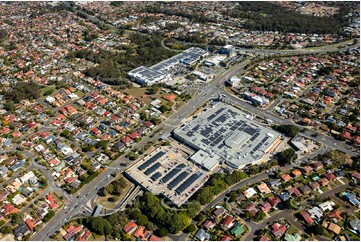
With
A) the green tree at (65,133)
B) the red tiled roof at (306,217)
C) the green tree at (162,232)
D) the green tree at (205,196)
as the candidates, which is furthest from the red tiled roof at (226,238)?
the green tree at (65,133)

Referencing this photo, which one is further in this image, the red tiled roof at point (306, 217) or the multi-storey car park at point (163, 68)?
the multi-storey car park at point (163, 68)

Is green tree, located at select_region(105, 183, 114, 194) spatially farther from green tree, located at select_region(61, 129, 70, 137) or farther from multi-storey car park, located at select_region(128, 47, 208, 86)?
multi-storey car park, located at select_region(128, 47, 208, 86)

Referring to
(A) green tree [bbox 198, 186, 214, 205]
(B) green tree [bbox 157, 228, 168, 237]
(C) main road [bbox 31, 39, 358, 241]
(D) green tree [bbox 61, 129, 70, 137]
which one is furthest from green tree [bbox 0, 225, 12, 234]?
(A) green tree [bbox 198, 186, 214, 205]

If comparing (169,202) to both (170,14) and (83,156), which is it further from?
(170,14)

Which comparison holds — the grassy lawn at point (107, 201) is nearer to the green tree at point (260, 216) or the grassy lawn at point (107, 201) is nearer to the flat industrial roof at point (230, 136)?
the flat industrial roof at point (230, 136)

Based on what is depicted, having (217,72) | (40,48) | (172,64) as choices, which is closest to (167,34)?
(172,64)

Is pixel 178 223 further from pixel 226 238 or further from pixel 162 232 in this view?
pixel 226 238

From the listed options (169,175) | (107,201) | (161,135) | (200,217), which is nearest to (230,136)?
(161,135)
